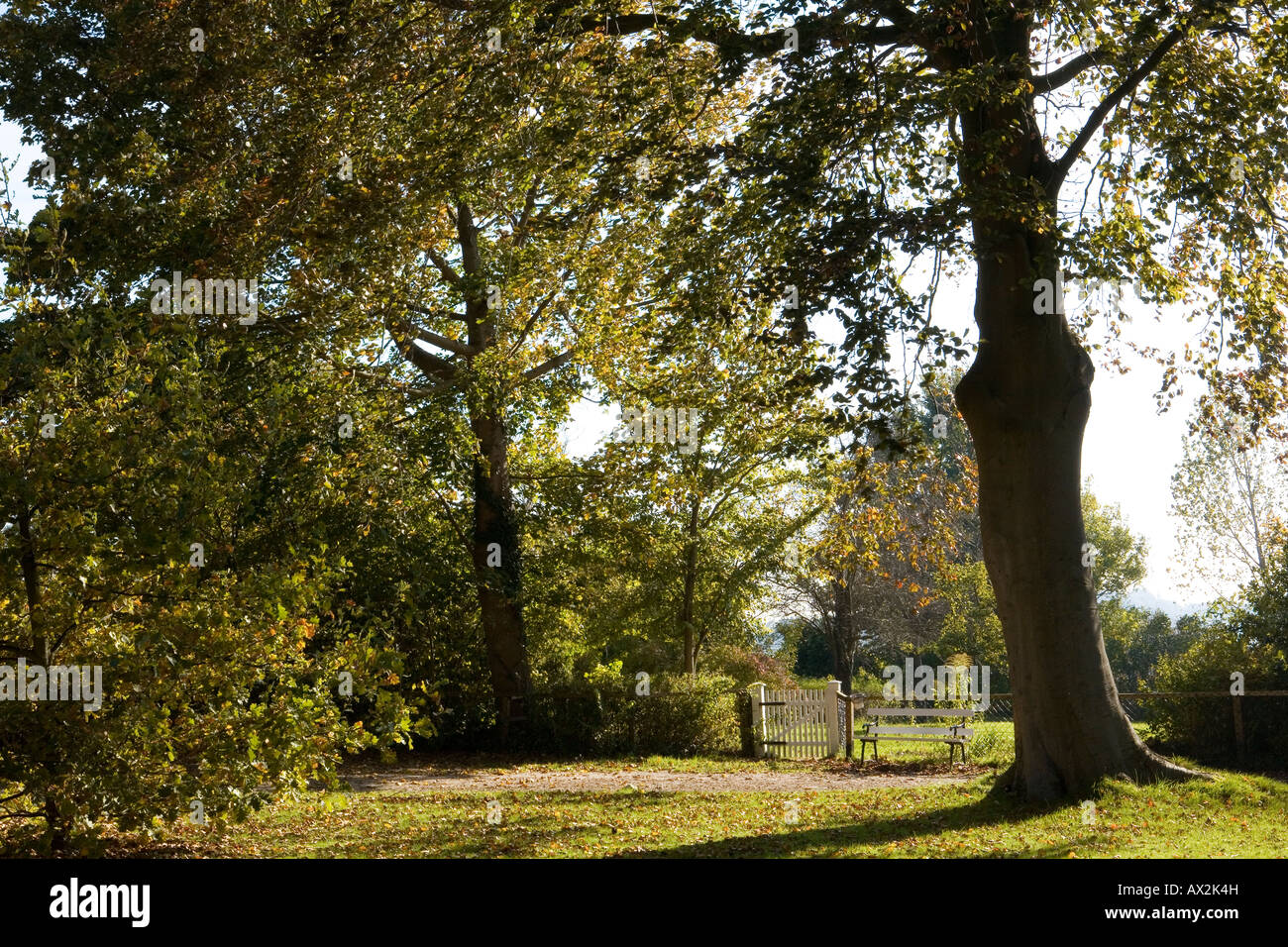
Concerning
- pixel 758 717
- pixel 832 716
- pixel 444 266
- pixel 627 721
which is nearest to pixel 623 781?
pixel 627 721

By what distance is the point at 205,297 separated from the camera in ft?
46.6

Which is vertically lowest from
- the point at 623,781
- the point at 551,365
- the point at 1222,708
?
the point at 623,781

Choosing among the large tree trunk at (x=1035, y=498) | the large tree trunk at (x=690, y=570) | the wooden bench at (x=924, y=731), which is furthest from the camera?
the large tree trunk at (x=690, y=570)

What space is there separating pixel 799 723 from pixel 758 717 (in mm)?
706

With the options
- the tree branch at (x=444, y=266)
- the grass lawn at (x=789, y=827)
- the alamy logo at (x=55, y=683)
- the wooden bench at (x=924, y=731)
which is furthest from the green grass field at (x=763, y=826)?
the tree branch at (x=444, y=266)

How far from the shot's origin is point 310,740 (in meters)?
8.83

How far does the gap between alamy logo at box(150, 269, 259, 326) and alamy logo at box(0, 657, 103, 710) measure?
673cm

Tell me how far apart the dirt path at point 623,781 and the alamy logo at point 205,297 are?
621 cm

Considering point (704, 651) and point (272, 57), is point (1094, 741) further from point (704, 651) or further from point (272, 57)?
point (704, 651)

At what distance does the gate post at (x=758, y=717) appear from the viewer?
19.6m

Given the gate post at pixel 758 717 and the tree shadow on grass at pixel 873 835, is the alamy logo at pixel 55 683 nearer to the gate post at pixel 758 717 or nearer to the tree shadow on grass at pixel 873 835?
the tree shadow on grass at pixel 873 835

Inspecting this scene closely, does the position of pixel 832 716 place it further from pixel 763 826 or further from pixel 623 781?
pixel 763 826
